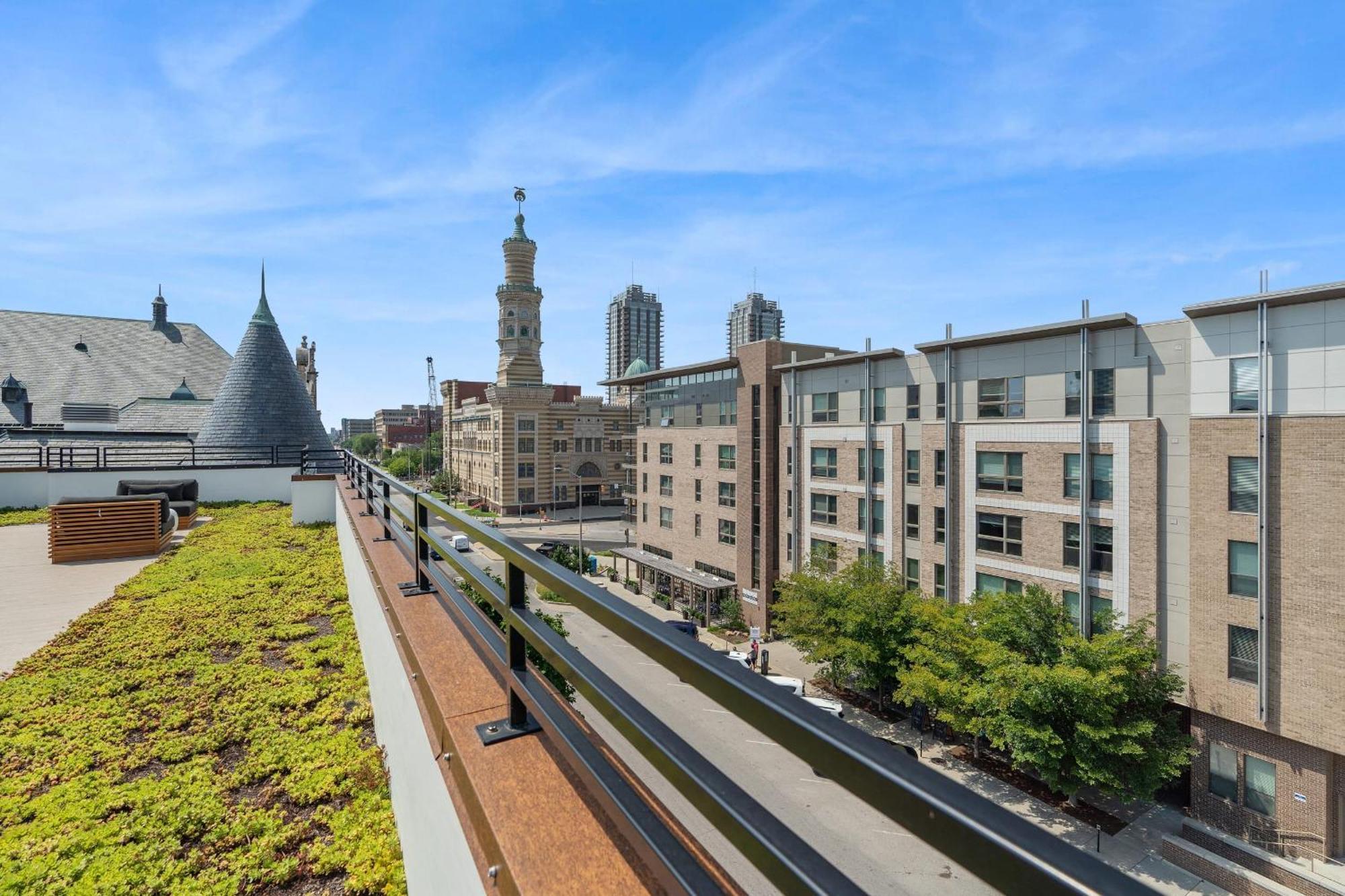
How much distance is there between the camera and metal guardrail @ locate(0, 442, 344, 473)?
51.6ft

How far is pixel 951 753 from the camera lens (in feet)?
64.1

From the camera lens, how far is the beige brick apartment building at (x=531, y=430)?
5634cm

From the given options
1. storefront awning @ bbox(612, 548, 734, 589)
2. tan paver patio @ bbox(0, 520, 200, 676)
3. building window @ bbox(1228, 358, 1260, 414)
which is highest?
building window @ bbox(1228, 358, 1260, 414)

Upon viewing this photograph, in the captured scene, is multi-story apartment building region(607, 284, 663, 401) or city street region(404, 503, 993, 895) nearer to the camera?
city street region(404, 503, 993, 895)

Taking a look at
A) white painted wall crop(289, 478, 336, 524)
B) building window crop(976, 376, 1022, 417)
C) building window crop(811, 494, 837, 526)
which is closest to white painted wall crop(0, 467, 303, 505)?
→ white painted wall crop(289, 478, 336, 524)

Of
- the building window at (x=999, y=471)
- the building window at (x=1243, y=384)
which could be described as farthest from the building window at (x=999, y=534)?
the building window at (x=1243, y=384)

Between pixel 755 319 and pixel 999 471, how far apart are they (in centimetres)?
13686

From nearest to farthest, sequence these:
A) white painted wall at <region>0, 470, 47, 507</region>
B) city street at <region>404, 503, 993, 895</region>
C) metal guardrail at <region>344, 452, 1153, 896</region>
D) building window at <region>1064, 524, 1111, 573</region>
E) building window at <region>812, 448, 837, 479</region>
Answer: metal guardrail at <region>344, 452, 1153, 896</region> < city street at <region>404, 503, 993, 895</region> < white painted wall at <region>0, 470, 47, 507</region> < building window at <region>1064, 524, 1111, 573</region> < building window at <region>812, 448, 837, 479</region>

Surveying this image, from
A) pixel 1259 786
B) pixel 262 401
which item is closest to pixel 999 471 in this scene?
pixel 1259 786

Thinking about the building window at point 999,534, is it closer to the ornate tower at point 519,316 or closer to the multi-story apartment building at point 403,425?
the ornate tower at point 519,316

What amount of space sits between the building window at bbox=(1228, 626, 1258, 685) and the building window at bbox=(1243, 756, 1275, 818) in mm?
2241

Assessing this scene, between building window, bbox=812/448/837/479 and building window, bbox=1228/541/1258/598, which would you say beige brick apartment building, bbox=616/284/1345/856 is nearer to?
building window, bbox=1228/541/1258/598

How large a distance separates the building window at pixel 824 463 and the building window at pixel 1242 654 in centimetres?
1371

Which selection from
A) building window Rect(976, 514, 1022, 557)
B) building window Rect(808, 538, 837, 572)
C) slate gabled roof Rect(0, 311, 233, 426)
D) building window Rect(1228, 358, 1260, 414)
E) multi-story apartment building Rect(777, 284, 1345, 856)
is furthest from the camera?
building window Rect(808, 538, 837, 572)
